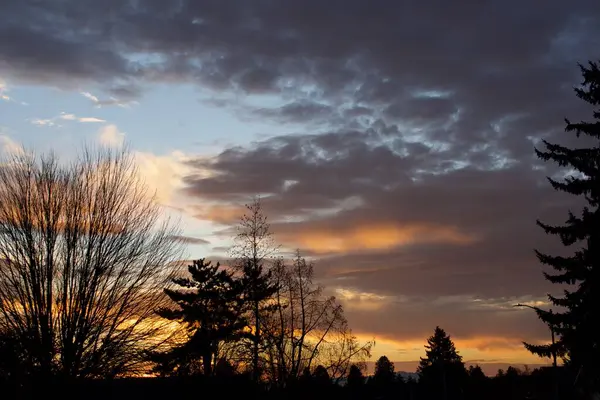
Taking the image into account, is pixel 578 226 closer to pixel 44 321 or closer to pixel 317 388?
pixel 317 388

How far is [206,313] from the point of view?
183 feet

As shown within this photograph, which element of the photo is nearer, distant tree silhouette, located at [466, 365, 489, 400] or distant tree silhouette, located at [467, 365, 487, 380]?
distant tree silhouette, located at [466, 365, 489, 400]

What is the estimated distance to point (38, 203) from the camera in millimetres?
28438

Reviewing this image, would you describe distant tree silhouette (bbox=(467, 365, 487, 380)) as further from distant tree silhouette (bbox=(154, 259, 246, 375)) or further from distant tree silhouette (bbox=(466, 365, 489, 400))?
distant tree silhouette (bbox=(154, 259, 246, 375))

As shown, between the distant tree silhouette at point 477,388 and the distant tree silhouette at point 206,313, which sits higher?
the distant tree silhouette at point 206,313

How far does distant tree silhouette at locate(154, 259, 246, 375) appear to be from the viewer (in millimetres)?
52000

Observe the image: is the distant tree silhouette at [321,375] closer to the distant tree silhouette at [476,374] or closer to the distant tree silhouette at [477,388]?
the distant tree silhouette at [477,388]

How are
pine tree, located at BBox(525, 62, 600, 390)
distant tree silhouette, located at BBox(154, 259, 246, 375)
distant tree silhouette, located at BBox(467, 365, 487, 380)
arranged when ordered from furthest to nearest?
1. distant tree silhouette, located at BBox(467, 365, 487, 380)
2. distant tree silhouette, located at BBox(154, 259, 246, 375)
3. pine tree, located at BBox(525, 62, 600, 390)

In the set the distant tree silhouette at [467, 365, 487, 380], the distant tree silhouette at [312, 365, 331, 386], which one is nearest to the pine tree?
the distant tree silhouette at [312, 365, 331, 386]

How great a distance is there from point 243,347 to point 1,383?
93.9ft

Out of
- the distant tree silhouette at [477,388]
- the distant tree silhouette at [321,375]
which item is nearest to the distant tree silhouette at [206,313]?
the distant tree silhouette at [321,375]

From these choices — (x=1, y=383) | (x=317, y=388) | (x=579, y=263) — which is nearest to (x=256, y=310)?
(x=317, y=388)

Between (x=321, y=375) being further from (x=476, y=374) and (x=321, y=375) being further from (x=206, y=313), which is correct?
(x=476, y=374)

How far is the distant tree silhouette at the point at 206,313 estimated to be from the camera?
171ft
